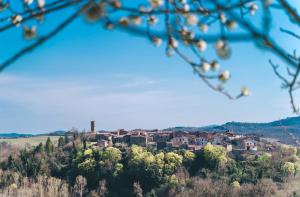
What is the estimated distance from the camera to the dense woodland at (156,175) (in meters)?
31.2

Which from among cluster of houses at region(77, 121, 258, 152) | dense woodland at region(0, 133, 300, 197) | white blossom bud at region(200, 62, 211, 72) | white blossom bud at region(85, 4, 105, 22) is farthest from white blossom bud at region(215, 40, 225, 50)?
cluster of houses at region(77, 121, 258, 152)

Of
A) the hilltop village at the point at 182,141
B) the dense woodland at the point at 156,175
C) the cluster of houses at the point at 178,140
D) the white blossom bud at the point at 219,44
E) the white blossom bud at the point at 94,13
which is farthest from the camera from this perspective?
the cluster of houses at the point at 178,140

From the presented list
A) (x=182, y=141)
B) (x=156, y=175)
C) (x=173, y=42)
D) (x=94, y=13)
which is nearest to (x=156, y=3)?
(x=173, y=42)

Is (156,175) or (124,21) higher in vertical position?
(124,21)

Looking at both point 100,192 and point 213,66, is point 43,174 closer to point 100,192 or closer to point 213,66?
point 100,192

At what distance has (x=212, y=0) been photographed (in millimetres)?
1125

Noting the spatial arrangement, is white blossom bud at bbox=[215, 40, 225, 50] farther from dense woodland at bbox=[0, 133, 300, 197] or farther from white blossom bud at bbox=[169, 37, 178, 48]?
dense woodland at bbox=[0, 133, 300, 197]

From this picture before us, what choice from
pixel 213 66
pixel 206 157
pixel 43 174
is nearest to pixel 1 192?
pixel 43 174

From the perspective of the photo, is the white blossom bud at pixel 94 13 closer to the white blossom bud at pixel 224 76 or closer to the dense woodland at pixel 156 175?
the white blossom bud at pixel 224 76

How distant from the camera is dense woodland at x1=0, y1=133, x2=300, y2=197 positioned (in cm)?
3125

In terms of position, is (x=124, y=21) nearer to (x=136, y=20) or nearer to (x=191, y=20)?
(x=136, y=20)

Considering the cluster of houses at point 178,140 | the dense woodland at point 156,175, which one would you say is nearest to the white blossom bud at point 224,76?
the dense woodland at point 156,175

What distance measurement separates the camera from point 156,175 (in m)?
33.8

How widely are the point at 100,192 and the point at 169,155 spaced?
4844 millimetres
